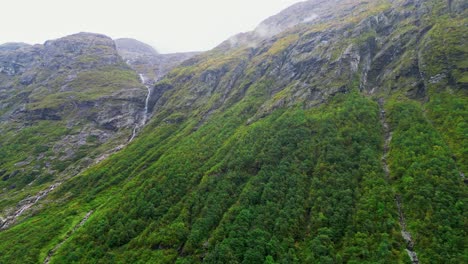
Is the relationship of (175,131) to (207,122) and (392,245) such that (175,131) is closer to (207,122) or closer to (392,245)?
(207,122)

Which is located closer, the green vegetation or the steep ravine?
the green vegetation

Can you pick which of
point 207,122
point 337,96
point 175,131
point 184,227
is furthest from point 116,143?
point 337,96

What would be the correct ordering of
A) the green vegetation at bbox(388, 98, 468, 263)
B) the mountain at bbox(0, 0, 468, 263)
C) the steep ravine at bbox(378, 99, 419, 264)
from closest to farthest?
the green vegetation at bbox(388, 98, 468, 263), the steep ravine at bbox(378, 99, 419, 264), the mountain at bbox(0, 0, 468, 263)

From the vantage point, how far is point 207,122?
161 metres

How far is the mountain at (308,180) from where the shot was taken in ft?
214

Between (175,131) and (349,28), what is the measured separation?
5401 inches

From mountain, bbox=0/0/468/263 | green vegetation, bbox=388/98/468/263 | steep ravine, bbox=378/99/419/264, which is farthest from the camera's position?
mountain, bbox=0/0/468/263

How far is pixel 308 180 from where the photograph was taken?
86.1 meters

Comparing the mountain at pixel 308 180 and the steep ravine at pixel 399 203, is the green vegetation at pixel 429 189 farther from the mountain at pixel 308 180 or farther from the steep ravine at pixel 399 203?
the steep ravine at pixel 399 203

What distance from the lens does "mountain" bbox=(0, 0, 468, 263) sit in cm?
6531

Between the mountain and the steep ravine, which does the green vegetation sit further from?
the steep ravine

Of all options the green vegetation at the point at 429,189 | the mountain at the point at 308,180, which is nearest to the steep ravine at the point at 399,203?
the mountain at the point at 308,180

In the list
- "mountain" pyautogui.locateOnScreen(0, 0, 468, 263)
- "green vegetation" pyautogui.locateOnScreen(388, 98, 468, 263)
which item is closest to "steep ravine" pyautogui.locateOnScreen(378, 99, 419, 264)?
"mountain" pyautogui.locateOnScreen(0, 0, 468, 263)

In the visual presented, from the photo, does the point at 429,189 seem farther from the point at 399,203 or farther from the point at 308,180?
the point at 308,180
